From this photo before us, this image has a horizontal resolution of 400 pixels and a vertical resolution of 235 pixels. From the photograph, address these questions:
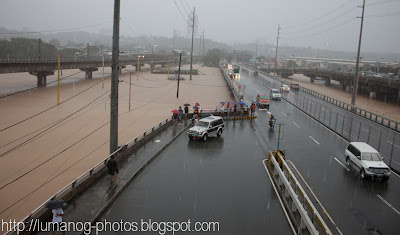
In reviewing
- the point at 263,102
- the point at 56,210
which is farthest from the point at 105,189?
the point at 263,102

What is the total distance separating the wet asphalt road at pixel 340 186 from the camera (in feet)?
37.8

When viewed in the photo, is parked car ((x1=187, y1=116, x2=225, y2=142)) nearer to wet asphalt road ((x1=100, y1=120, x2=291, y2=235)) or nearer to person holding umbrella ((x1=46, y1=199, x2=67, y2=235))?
wet asphalt road ((x1=100, y1=120, x2=291, y2=235))

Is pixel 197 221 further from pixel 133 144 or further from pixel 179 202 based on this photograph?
pixel 133 144

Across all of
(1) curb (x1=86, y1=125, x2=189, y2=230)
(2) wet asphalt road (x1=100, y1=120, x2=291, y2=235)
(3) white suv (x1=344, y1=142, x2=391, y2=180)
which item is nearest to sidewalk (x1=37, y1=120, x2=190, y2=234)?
(1) curb (x1=86, y1=125, x2=189, y2=230)

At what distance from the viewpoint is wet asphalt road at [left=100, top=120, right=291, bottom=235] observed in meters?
10.9

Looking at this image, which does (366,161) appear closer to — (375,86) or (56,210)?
(56,210)

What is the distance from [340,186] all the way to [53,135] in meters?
20.0

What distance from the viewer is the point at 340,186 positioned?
48.6ft

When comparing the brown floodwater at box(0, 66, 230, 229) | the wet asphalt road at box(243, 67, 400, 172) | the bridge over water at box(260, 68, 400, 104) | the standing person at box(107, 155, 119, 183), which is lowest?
the brown floodwater at box(0, 66, 230, 229)

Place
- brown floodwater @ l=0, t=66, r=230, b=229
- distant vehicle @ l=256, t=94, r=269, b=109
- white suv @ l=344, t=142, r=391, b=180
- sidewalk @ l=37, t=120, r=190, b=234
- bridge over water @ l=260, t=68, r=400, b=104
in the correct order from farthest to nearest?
bridge over water @ l=260, t=68, r=400, b=104, distant vehicle @ l=256, t=94, r=269, b=109, brown floodwater @ l=0, t=66, r=230, b=229, white suv @ l=344, t=142, r=391, b=180, sidewalk @ l=37, t=120, r=190, b=234

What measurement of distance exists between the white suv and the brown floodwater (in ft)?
45.5

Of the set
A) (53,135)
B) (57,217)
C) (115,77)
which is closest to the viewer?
(57,217)

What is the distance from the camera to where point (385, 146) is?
910 inches

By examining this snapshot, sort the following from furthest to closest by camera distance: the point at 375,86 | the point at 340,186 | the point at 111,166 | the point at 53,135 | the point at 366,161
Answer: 1. the point at 375,86
2. the point at 53,135
3. the point at 366,161
4. the point at 340,186
5. the point at 111,166
